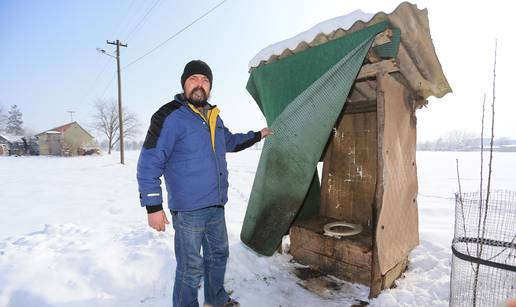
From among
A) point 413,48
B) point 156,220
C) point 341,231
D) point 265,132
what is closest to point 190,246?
point 156,220

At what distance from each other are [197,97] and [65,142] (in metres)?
38.3

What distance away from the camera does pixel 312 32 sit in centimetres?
280

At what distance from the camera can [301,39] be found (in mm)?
2889

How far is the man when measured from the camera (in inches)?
82.7

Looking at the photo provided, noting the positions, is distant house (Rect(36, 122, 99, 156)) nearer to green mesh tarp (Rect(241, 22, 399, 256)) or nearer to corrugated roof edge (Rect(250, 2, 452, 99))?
green mesh tarp (Rect(241, 22, 399, 256))

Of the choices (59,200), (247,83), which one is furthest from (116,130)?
(247,83)

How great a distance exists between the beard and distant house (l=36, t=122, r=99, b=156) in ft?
121

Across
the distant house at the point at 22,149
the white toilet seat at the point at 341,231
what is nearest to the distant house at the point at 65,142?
the distant house at the point at 22,149

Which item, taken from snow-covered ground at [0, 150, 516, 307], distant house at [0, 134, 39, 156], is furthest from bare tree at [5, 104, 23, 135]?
snow-covered ground at [0, 150, 516, 307]

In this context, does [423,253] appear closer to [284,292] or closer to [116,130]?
[284,292]

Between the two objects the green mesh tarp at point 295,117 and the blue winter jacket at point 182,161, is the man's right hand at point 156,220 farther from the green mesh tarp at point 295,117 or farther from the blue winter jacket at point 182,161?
the green mesh tarp at point 295,117

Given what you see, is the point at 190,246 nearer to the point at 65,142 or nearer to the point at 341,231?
the point at 341,231

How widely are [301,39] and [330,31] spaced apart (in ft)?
1.15

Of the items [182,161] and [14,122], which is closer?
[182,161]
